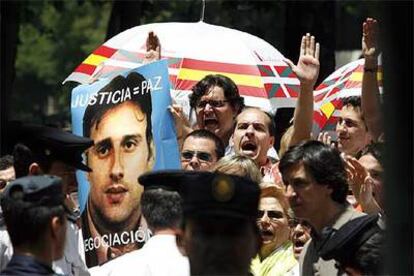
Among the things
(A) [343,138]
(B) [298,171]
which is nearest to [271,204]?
(A) [343,138]

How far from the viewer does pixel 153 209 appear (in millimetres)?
5422

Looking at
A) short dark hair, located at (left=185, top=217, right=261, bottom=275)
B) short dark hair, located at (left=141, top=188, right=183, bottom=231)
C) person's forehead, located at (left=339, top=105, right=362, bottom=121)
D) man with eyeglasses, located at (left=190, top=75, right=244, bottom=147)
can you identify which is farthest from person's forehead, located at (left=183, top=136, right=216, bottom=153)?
short dark hair, located at (left=185, top=217, right=261, bottom=275)

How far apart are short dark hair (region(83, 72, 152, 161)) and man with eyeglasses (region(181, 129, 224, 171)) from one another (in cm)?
29

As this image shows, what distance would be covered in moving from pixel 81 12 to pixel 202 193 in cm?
4333

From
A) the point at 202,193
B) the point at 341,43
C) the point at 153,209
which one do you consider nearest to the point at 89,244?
the point at 153,209

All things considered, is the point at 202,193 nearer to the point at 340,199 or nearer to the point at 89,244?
the point at 340,199

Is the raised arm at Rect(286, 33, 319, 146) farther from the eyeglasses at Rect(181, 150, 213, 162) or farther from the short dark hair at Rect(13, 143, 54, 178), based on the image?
the short dark hair at Rect(13, 143, 54, 178)

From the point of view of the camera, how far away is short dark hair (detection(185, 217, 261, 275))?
3.00 meters

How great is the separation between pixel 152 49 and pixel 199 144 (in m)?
1.16

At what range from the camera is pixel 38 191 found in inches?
159

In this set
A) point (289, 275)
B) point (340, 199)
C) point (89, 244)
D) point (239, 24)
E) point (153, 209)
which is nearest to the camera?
point (340, 199)

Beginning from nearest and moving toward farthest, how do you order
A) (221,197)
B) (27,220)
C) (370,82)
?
1. (221,197)
2. (27,220)
3. (370,82)

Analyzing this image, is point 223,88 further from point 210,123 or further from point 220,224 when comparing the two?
point 220,224

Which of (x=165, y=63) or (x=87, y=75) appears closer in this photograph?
(x=165, y=63)
